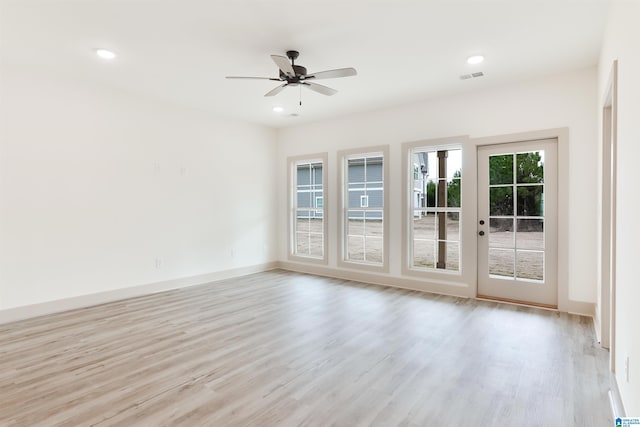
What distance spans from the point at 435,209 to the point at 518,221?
1155mm

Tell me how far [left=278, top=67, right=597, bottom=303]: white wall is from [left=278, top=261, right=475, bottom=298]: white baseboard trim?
2.2 inches

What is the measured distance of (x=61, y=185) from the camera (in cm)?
432

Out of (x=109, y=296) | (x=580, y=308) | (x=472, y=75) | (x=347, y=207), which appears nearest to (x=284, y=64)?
(x=472, y=75)

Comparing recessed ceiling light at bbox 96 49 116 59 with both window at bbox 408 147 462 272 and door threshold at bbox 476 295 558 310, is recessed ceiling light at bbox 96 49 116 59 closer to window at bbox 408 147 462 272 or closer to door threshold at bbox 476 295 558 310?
window at bbox 408 147 462 272

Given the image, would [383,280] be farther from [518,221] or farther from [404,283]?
[518,221]

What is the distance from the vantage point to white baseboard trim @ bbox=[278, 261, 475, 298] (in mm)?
4953

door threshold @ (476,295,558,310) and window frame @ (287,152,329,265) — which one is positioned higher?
window frame @ (287,152,329,265)

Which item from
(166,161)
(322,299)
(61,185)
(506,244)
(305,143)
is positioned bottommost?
(322,299)

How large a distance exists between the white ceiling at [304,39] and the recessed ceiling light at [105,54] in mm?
70

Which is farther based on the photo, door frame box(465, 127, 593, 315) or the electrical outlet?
door frame box(465, 127, 593, 315)

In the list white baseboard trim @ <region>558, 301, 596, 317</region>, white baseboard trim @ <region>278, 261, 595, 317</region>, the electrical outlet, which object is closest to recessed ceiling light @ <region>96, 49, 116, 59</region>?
white baseboard trim @ <region>278, 261, 595, 317</region>

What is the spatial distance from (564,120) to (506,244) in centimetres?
168

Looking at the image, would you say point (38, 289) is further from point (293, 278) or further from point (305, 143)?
point (305, 143)

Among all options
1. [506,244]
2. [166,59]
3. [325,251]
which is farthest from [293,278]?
[166,59]
